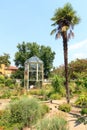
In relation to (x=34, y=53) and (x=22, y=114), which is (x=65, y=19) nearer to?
(x=22, y=114)

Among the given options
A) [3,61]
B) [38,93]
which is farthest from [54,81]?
[3,61]

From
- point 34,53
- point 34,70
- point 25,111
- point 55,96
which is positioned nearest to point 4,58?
point 34,53

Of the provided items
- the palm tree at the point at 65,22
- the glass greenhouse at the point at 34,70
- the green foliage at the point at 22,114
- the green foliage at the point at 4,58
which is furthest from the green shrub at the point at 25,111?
the green foliage at the point at 4,58

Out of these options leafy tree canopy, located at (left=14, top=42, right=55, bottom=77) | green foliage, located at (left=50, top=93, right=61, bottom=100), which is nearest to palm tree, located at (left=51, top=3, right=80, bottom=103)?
green foliage, located at (left=50, top=93, right=61, bottom=100)

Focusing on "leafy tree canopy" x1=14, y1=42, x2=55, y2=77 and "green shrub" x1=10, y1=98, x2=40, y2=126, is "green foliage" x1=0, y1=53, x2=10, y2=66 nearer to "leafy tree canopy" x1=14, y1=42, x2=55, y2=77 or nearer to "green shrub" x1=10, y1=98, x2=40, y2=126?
"leafy tree canopy" x1=14, y1=42, x2=55, y2=77

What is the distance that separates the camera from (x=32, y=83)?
1569 inches

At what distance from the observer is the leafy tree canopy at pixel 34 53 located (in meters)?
54.5

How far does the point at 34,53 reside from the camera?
178 feet

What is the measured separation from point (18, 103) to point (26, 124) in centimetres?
134

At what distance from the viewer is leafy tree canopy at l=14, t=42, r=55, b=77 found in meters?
54.5

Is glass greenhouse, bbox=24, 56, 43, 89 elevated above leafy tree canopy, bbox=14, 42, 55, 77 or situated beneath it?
situated beneath

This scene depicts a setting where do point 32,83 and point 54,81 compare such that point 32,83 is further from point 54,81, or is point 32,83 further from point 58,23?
point 58,23

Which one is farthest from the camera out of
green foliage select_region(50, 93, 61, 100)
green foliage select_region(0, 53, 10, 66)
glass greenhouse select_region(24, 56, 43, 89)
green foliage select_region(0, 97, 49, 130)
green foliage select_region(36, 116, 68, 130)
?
green foliage select_region(0, 53, 10, 66)

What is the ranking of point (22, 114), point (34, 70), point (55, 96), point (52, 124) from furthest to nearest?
1. point (34, 70)
2. point (55, 96)
3. point (22, 114)
4. point (52, 124)
